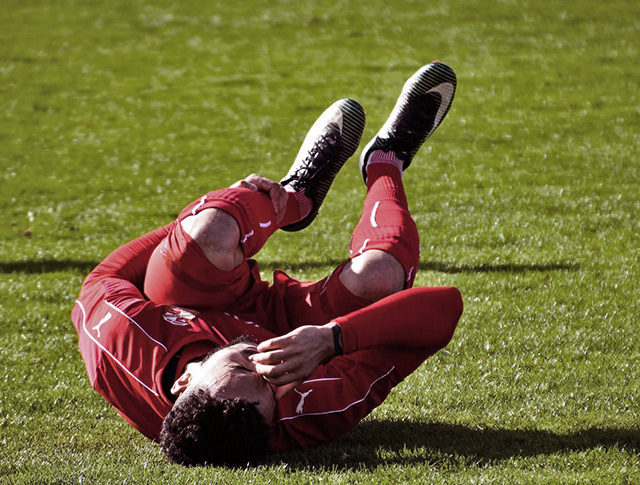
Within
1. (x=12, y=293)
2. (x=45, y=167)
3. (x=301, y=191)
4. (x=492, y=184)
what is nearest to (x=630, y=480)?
(x=301, y=191)

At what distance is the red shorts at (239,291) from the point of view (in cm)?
337

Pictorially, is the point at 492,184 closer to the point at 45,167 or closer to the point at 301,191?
the point at 301,191

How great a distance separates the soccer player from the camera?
2.87 metres

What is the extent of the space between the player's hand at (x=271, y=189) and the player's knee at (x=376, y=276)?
2.00 ft

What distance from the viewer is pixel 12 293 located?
5.89 meters

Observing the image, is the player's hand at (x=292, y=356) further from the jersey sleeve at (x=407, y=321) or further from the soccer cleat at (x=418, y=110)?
the soccer cleat at (x=418, y=110)

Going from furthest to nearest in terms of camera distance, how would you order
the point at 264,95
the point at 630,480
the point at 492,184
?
the point at 264,95 < the point at 492,184 < the point at 630,480

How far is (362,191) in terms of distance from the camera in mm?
8172

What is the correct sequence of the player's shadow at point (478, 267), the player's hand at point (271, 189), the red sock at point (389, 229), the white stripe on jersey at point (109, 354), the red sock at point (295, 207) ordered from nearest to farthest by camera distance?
the white stripe on jersey at point (109, 354), the red sock at point (389, 229), the player's hand at point (271, 189), the red sock at point (295, 207), the player's shadow at point (478, 267)

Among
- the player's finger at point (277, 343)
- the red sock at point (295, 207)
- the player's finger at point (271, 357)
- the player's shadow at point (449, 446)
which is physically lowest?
the player's shadow at point (449, 446)

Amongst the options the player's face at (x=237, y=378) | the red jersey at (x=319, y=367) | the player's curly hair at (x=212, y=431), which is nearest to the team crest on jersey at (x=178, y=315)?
the red jersey at (x=319, y=367)

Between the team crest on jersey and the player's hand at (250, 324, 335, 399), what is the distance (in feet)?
2.27

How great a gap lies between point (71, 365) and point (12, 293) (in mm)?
1679

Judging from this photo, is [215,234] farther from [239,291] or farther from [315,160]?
[315,160]
